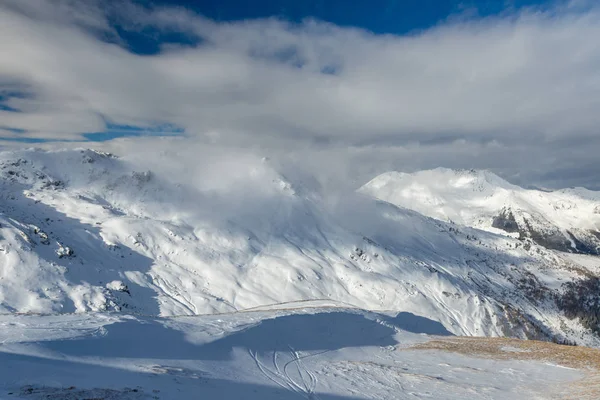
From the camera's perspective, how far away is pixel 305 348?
21188 mm

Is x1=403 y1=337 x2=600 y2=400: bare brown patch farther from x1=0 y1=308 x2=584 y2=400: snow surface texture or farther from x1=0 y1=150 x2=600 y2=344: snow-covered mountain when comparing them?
x1=0 y1=150 x2=600 y2=344: snow-covered mountain

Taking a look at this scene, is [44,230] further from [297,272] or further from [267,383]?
[267,383]

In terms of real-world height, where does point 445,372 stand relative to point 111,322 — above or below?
below

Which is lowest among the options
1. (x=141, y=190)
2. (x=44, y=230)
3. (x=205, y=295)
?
(x=205, y=295)

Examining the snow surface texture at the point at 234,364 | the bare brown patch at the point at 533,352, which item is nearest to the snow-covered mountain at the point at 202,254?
the bare brown patch at the point at 533,352

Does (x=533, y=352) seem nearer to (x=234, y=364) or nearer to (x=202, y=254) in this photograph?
(x=234, y=364)

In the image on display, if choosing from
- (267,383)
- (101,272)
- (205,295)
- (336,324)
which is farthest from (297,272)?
(267,383)

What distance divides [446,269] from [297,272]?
82.0 metres

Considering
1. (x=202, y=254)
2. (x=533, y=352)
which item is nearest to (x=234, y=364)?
(x=533, y=352)

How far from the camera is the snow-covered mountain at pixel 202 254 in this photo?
322 feet

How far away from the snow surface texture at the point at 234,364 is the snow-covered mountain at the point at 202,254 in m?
73.8

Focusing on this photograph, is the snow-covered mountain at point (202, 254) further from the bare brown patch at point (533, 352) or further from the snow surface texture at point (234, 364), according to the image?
the snow surface texture at point (234, 364)

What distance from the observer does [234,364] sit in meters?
17.3

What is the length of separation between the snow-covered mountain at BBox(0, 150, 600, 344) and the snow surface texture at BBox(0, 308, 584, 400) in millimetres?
73820
